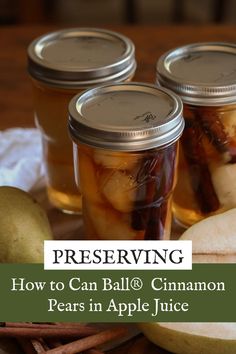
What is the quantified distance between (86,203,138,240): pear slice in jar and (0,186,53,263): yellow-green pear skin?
4 centimetres

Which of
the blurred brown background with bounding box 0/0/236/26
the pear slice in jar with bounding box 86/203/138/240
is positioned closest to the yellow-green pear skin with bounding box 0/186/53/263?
the pear slice in jar with bounding box 86/203/138/240

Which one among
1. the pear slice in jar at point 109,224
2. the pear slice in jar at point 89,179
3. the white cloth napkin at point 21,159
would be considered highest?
the pear slice in jar at point 89,179

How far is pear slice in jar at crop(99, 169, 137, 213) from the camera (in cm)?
52

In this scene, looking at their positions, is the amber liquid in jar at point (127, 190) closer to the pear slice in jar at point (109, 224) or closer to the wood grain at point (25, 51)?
the pear slice in jar at point (109, 224)

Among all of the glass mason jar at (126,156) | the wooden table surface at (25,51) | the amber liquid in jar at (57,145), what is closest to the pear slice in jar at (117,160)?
the glass mason jar at (126,156)

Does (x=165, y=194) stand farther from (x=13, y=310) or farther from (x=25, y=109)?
(x=25, y=109)

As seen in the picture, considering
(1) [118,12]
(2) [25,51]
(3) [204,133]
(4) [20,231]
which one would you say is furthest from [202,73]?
(1) [118,12]

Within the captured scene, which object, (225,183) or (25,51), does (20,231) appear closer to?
(225,183)

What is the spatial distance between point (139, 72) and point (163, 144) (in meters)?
0.34

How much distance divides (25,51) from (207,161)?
0.40 metres

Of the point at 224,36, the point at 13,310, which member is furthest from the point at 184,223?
the point at 224,36

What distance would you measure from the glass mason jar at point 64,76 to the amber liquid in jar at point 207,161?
8 centimetres

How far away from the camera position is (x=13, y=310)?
0.50 metres

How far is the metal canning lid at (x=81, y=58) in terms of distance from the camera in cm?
60
